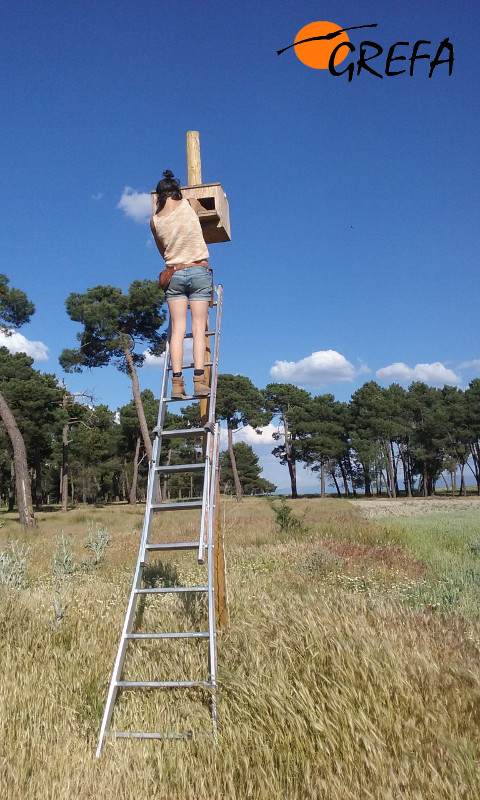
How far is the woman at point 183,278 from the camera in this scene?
17.9ft

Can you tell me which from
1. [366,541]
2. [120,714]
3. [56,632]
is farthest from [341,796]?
[366,541]

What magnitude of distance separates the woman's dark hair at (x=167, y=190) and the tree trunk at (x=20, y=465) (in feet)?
53.8

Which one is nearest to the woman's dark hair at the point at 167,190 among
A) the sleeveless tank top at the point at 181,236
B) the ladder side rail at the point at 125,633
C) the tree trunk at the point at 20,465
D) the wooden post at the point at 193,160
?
the sleeveless tank top at the point at 181,236

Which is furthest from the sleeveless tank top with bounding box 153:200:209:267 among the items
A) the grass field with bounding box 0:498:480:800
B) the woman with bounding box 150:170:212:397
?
the grass field with bounding box 0:498:480:800

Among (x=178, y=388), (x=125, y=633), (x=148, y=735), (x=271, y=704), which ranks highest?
(x=178, y=388)

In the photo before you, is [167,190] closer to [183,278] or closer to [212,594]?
[183,278]

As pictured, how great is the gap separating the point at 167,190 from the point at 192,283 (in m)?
1.05

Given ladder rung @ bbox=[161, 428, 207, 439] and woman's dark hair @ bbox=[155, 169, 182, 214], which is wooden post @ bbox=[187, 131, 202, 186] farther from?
ladder rung @ bbox=[161, 428, 207, 439]

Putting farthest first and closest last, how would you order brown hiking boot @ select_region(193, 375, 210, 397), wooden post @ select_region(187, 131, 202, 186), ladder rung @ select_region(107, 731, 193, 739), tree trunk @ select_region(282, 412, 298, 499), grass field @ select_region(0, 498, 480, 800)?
tree trunk @ select_region(282, 412, 298, 499), wooden post @ select_region(187, 131, 202, 186), brown hiking boot @ select_region(193, 375, 210, 397), ladder rung @ select_region(107, 731, 193, 739), grass field @ select_region(0, 498, 480, 800)

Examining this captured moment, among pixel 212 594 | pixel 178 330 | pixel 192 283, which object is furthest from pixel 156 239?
pixel 212 594

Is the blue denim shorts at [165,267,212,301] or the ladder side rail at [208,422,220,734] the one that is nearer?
the ladder side rail at [208,422,220,734]

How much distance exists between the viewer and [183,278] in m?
5.46

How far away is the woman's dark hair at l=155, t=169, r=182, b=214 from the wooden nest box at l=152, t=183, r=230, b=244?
12cm

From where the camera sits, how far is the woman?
546 centimetres
